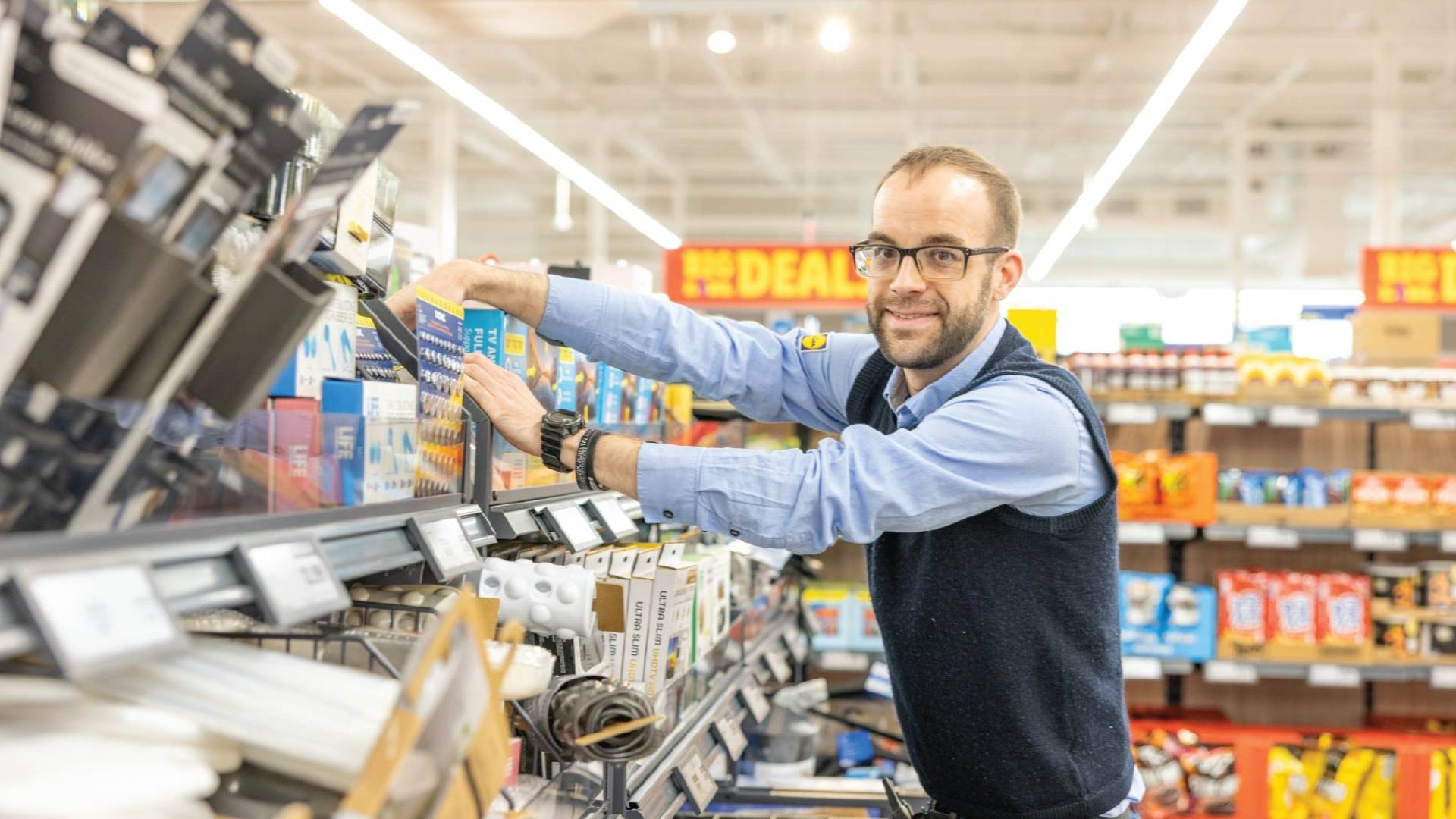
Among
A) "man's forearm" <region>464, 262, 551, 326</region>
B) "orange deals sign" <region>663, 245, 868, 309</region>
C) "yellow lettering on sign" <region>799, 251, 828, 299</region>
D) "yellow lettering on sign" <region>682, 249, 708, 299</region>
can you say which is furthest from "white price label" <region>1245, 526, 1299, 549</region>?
"man's forearm" <region>464, 262, 551, 326</region>

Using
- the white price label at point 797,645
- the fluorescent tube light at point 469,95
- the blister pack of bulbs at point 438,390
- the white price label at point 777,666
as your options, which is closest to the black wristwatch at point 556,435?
the blister pack of bulbs at point 438,390

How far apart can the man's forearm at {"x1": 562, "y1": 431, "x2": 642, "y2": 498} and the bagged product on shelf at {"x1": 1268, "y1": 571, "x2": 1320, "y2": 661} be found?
4.24 m

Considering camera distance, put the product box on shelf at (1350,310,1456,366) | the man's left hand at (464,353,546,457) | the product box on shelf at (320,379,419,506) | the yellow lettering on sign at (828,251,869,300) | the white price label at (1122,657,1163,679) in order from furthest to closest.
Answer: the yellow lettering on sign at (828,251,869,300) < the product box on shelf at (1350,310,1456,366) < the white price label at (1122,657,1163,679) < the man's left hand at (464,353,546,457) < the product box on shelf at (320,379,419,506)

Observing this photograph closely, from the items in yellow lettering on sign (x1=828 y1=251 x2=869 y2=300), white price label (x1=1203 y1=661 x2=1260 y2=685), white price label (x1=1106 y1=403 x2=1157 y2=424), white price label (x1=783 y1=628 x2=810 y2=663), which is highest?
yellow lettering on sign (x1=828 y1=251 x2=869 y2=300)

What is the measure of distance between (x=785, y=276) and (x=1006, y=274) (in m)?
5.54

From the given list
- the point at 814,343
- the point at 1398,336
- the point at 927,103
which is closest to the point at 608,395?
the point at 814,343

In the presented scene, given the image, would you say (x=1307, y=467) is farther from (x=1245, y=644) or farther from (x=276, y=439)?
(x=276, y=439)

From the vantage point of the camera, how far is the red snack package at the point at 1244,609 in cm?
520

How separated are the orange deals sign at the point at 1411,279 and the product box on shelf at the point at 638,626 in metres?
7.20

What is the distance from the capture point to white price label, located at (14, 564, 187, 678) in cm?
78

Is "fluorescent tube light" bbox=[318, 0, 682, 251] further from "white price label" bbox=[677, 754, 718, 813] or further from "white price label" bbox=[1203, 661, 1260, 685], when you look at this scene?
"white price label" bbox=[1203, 661, 1260, 685]

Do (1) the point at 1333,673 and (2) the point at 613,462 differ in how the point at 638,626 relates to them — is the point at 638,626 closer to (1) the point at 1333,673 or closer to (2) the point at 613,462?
(2) the point at 613,462

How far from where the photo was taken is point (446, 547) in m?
1.48

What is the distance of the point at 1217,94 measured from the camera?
42.6ft
